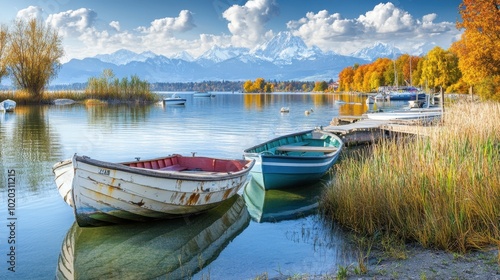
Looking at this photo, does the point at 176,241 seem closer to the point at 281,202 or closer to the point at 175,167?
the point at 175,167

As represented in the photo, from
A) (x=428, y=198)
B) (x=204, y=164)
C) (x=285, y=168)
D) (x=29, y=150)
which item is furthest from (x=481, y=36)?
(x=29, y=150)

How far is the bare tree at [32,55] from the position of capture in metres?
61.1

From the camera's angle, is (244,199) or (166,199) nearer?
(166,199)

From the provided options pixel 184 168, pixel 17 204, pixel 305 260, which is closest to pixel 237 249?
pixel 305 260

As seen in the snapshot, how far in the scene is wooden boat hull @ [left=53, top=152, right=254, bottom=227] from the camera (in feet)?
29.0

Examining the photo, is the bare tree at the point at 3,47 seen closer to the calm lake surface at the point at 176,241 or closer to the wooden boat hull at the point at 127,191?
the calm lake surface at the point at 176,241

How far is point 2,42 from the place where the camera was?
59781 mm

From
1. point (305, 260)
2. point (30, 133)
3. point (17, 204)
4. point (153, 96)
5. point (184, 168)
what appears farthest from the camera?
point (153, 96)

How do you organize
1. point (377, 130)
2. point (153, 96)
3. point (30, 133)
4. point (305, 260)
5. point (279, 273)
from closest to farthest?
point (279, 273)
point (305, 260)
point (377, 130)
point (30, 133)
point (153, 96)

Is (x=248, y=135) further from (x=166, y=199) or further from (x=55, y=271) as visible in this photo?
(x=55, y=271)

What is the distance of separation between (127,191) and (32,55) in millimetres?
61079

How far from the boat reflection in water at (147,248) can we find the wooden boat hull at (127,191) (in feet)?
1.09

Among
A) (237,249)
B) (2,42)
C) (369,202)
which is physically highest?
(2,42)

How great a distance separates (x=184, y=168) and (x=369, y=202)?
5684mm
